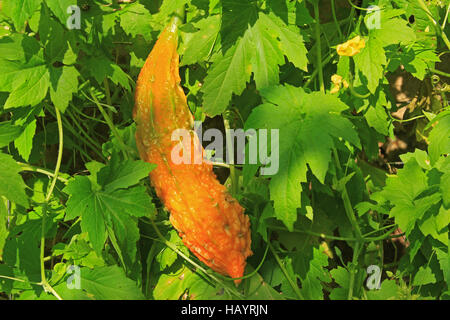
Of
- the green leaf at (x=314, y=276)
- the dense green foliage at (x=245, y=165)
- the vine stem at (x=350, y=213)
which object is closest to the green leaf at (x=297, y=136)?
the dense green foliage at (x=245, y=165)

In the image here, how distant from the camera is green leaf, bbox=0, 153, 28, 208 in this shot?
4.80ft

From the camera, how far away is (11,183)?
1.48 m

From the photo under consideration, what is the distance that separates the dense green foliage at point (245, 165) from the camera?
1487 millimetres

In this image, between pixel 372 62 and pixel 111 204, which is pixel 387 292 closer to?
pixel 372 62

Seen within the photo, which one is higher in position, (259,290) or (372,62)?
(372,62)

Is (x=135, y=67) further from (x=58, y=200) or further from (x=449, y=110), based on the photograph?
(x=449, y=110)

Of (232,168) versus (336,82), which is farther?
(232,168)

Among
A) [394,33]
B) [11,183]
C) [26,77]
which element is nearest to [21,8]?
[26,77]

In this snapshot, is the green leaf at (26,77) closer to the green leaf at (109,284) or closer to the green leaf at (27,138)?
the green leaf at (27,138)

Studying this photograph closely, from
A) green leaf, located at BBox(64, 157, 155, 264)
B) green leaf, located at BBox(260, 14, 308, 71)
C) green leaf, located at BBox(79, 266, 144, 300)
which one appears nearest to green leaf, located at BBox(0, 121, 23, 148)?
green leaf, located at BBox(64, 157, 155, 264)

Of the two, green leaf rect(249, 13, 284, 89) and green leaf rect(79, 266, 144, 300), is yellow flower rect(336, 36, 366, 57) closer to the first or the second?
green leaf rect(249, 13, 284, 89)

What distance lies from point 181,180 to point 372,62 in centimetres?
73

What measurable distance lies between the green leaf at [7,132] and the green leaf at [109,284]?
0.48 m

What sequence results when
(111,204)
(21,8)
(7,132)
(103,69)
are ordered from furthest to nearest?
(103,69) < (7,132) < (111,204) < (21,8)
